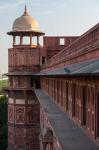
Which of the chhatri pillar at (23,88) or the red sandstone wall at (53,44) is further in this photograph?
the red sandstone wall at (53,44)

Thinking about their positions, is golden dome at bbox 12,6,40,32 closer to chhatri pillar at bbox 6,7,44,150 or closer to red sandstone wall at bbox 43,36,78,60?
chhatri pillar at bbox 6,7,44,150

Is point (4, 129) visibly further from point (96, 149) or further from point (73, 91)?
point (96, 149)

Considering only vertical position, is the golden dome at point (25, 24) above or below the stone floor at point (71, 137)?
above

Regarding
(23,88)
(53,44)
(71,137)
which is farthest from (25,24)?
(71,137)

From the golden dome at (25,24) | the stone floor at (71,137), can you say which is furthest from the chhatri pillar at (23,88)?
the stone floor at (71,137)

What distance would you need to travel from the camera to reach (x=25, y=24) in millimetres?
35656

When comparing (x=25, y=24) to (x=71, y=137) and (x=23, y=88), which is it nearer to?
(x=23, y=88)

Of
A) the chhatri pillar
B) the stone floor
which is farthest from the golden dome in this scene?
the stone floor

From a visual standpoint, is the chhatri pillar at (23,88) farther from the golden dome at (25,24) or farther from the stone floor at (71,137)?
the stone floor at (71,137)

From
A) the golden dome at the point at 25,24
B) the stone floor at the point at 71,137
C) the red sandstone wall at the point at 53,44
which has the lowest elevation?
the stone floor at the point at 71,137

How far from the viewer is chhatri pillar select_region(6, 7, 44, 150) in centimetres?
3284

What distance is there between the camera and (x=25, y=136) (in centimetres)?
3266

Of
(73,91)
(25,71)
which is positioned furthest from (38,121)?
(73,91)

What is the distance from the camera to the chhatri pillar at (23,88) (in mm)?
32844
